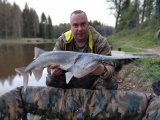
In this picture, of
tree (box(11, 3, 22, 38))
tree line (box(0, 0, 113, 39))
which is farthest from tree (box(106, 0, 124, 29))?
tree (box(11, 3, 22, 38))

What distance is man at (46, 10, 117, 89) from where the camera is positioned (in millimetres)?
5160

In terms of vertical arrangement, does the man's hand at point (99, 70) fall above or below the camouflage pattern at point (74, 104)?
above

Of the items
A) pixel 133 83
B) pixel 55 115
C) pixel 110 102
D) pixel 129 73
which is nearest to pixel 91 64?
pixel 110 102

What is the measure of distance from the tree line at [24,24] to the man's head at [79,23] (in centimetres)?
6519

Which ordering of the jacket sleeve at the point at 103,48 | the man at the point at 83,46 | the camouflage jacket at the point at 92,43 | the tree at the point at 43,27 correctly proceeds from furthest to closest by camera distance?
1. the tree at the point at 43,27
2. the camouflage jacket at the point at 92,43
3. the jacket sleeve at the point at 103,48
4. the man at the point at 83,46

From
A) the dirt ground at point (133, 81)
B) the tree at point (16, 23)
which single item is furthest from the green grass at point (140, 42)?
the tree at point (16, 23)

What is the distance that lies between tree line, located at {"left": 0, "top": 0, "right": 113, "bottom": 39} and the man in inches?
2553

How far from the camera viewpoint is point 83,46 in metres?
5.59

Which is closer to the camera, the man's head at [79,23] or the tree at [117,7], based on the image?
the man's head at [79,23]

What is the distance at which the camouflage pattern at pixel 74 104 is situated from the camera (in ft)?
16.5

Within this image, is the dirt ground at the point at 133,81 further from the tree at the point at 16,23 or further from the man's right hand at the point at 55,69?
the tree at the point at 16,23

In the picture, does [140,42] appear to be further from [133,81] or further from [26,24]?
[26,24]

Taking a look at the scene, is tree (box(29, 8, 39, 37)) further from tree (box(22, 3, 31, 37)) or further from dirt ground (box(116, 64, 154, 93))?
dirt ground (box(116, 64, 154, 93))

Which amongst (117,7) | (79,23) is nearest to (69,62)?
(79,23)
